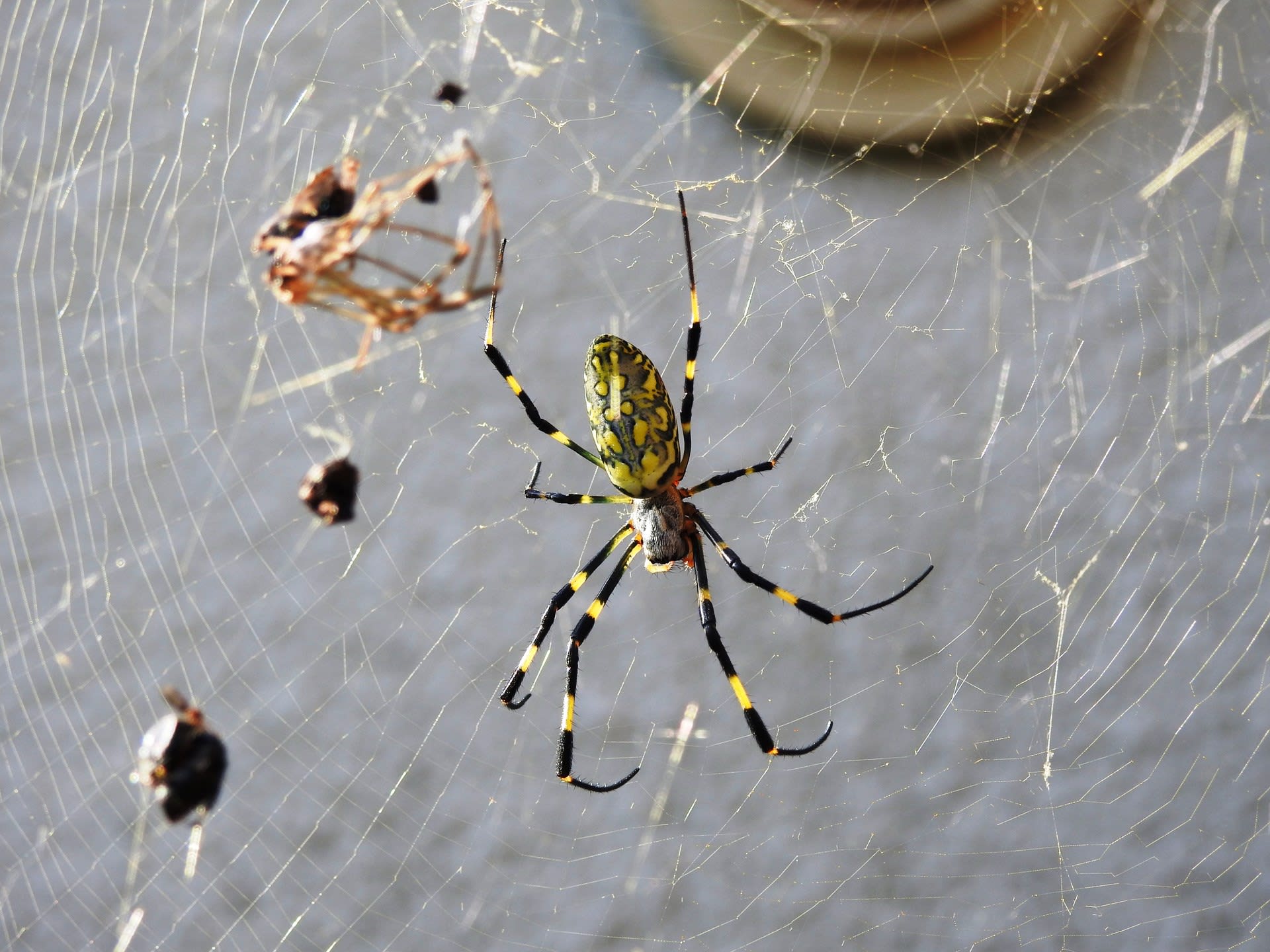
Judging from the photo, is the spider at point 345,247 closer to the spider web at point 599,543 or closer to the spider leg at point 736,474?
the spider leg at point 736,474

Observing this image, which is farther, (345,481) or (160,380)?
(160,380)

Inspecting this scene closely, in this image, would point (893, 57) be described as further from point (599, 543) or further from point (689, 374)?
point (599, 543)

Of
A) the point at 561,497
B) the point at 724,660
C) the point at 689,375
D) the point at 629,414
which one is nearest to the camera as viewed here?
the point at 629,414

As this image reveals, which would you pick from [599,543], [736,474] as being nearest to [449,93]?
[736,474]

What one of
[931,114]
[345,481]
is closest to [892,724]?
[931,114]

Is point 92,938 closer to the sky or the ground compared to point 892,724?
closer to the ground

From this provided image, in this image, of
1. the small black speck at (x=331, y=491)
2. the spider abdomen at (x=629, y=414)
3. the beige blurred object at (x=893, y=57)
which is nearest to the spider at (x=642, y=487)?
the spider abdomen at (x=629, y=414)

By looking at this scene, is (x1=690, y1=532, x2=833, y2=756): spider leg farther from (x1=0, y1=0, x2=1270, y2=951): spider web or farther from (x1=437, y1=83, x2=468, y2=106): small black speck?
(x1=0, y1=0, x2=1270, y2=951): spider web

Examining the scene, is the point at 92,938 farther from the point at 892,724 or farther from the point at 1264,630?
the point at 1264,630
